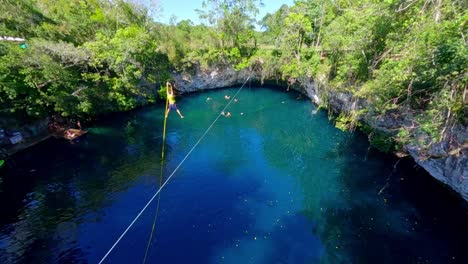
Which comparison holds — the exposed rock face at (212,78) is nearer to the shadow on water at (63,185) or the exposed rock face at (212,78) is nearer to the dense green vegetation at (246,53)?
the dense green vegetation at (246,53)

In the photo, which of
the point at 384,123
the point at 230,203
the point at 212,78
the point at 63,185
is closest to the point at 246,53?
the point at 212,78

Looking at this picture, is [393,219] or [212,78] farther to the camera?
[212,78]

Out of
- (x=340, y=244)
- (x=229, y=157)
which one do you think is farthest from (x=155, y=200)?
(x=340, y=244)

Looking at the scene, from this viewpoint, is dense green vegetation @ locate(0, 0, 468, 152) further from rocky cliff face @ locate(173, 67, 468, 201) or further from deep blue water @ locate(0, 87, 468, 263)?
deep blue water @ locate(0, 87, 468, 263)

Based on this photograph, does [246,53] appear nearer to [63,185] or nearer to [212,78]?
[212,78]

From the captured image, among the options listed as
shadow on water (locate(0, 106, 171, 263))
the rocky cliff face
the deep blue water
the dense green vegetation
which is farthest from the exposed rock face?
the deep blue water
